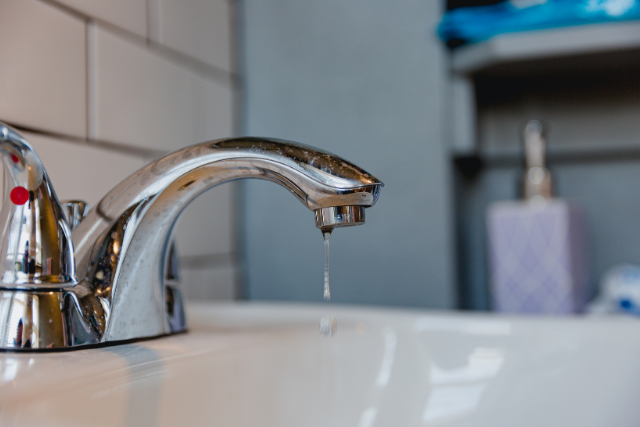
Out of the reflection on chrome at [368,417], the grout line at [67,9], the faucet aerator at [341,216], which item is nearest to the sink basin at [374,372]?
the reflection on chrome at [368,417]

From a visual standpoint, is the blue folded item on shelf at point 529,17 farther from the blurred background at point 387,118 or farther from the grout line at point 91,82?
the grout line at point 91,82

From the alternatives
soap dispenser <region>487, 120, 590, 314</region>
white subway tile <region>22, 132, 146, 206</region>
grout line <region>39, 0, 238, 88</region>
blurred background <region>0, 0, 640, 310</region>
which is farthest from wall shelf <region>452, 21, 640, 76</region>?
white subway tile <region>22, 132, 146, 206</region>

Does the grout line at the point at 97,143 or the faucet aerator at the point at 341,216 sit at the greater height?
the grout line at the point at 97,143

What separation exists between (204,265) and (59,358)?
31 cm

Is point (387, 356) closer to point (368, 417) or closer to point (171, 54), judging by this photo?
point (368, 417)

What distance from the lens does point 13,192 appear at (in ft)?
0.86

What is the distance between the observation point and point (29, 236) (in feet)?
0.86

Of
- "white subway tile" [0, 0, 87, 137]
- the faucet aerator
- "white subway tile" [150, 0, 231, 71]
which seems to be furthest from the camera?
"white subway tile" [150, 0, 231, 71]

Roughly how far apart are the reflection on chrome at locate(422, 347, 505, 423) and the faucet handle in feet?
0.73

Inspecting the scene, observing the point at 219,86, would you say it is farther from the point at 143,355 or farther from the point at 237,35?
the point at 143,355

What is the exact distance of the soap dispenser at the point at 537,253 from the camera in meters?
0.56

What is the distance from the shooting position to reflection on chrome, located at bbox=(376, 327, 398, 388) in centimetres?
36

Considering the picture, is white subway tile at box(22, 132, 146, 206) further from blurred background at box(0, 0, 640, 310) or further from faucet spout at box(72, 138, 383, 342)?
faucet spout at box(72, 138, 383, 342)

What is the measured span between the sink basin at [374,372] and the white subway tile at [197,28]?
0.28 meters
